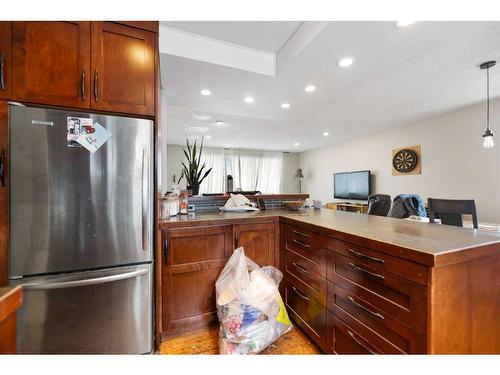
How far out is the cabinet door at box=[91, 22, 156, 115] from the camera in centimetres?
120

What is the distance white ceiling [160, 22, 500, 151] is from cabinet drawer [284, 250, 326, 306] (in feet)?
5.32

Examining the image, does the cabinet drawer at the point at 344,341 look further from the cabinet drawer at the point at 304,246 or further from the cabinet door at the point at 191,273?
the cabinet door at the point at 191,273

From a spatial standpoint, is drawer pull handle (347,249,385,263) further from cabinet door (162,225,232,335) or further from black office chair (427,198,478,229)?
black office chair (427,198,478,229)

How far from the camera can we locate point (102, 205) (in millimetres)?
1178

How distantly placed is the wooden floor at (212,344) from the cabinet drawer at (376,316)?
44 cm

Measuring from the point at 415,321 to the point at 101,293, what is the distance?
1538 millimetres

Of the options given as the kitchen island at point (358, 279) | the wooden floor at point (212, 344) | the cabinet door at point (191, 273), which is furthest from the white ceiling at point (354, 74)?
the wooden floor at point (212, 344)

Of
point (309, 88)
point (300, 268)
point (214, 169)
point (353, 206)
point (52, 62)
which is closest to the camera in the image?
point (52, 62)

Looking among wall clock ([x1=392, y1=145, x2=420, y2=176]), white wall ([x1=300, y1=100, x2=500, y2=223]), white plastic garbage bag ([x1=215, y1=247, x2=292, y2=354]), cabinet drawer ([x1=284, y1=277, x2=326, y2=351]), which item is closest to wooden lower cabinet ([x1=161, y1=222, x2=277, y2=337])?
white plastic garbage bag ([x1=215, y1=247, x2=292, y2=354])

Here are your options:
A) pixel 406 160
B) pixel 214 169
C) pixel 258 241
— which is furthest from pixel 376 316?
pixel 214 169

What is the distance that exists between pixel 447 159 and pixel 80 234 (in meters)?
5.10

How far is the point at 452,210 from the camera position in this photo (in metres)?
2.00

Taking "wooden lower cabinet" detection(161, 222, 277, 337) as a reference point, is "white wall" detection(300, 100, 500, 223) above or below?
above

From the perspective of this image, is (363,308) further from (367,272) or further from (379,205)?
(379,205)
